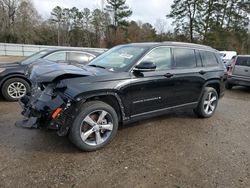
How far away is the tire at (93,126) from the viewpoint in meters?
2.88

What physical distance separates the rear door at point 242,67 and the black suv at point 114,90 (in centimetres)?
432

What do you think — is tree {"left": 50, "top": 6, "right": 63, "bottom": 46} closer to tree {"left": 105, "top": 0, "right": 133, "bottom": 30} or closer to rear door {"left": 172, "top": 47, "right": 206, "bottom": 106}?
tree {"left": 105, "top": 0, "right": 133, "bottom": 30}

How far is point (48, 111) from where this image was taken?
2789 millimetres

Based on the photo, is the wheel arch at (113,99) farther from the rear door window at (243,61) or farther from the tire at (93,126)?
the rear door window at (243,61)

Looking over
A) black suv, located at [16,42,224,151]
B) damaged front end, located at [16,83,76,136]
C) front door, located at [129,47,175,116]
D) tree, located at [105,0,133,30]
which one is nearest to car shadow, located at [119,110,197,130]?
black suv, located at [16,42,224,151]

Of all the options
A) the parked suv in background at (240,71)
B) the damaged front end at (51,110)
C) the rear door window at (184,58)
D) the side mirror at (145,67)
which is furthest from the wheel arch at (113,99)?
the parked suv in background at (240,71)

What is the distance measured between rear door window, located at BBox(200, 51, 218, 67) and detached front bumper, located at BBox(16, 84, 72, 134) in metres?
3.33

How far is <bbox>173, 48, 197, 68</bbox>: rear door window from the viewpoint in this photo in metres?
4.01

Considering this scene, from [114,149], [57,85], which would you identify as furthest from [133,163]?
[57,85]

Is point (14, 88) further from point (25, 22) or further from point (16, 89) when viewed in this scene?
point (25, 22)

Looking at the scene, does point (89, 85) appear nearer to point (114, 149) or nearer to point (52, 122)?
point (52, 122)

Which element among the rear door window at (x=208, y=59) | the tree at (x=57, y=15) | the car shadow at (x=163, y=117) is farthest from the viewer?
the tree at (x=57, y=15)

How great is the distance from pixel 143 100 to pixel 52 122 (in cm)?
157

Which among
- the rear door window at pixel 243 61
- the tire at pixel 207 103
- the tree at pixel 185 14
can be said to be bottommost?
the tire at pixel 207 103
